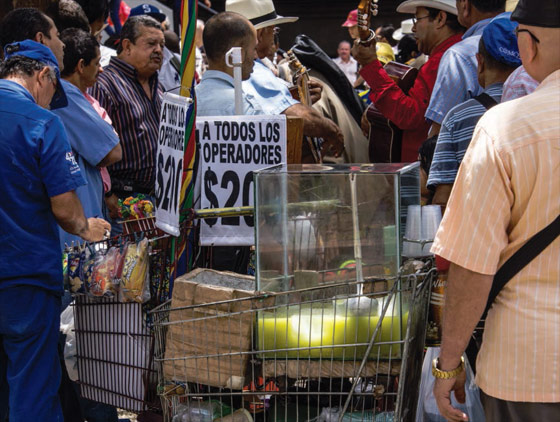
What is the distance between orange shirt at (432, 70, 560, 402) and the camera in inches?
87.3

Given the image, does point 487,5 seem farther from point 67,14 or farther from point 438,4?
point 67,14

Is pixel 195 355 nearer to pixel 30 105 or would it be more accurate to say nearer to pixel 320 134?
pixel 30 105

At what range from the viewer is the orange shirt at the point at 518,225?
222cm

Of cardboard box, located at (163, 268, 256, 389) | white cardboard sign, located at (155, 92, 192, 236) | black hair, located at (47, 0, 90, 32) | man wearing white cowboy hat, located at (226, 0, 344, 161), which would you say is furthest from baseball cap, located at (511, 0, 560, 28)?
black hair, located at (47, 0, 90, 32)

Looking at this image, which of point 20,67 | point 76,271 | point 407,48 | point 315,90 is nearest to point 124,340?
point 76,271

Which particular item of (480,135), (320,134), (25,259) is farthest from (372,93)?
(480,135)

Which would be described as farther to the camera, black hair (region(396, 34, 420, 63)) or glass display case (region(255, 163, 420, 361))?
black hair (region(396, 34, 420, 63))

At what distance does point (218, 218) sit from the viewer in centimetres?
394

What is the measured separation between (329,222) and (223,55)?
223cm

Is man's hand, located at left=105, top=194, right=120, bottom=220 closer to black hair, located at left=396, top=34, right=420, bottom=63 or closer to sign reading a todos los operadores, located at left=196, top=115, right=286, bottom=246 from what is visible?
sign reading a todos los operadores, located at left=196, top=115, right=286, bottom=246

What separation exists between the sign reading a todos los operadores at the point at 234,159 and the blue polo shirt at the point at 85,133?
1244 millimetres

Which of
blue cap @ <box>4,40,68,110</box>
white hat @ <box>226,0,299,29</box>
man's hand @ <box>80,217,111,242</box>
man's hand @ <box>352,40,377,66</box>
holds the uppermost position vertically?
white hat @ <box>226,0,299,29</box>

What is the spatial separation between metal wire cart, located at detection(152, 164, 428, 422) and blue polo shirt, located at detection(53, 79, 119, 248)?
2123 mm

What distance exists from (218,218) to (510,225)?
1.89 meters
